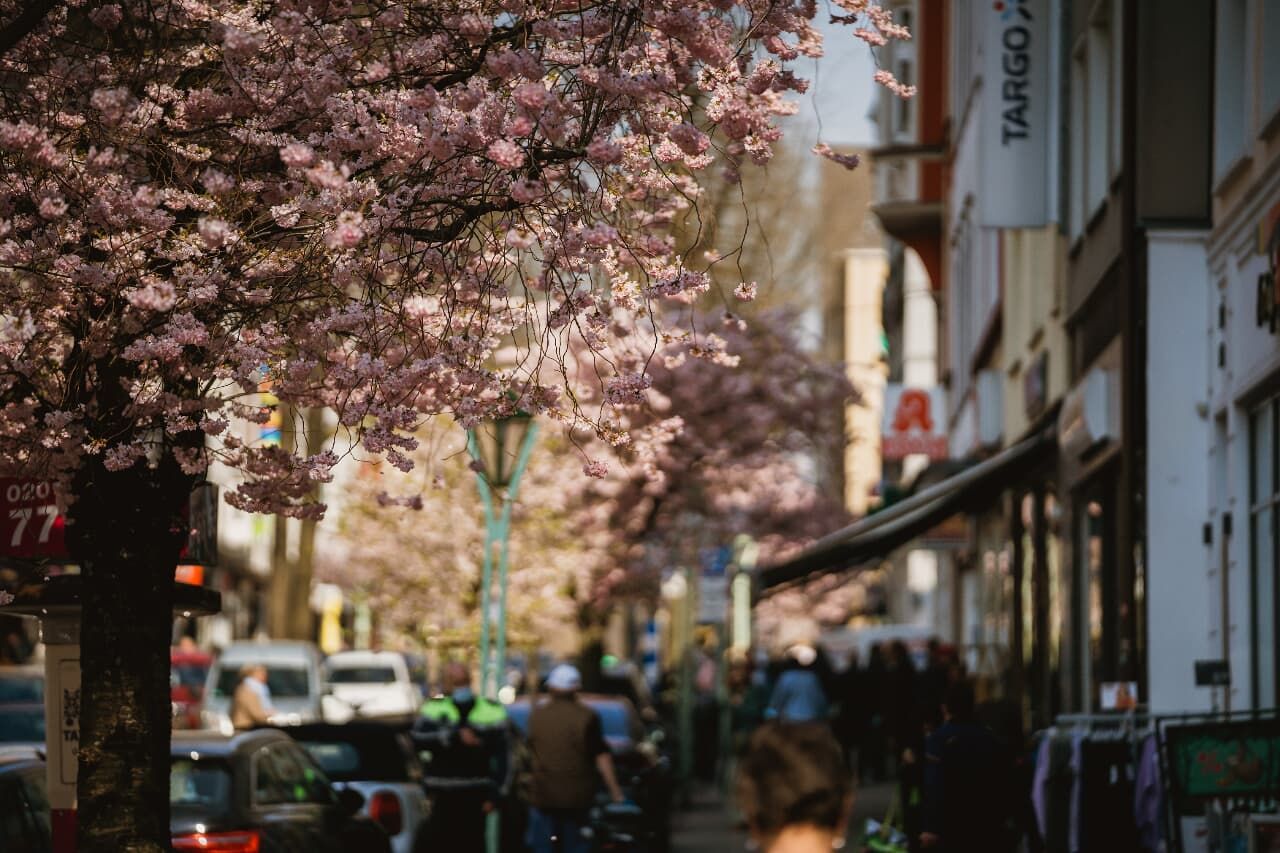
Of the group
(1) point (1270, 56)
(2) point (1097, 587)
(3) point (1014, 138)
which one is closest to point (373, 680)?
(2) point (1097, 587)

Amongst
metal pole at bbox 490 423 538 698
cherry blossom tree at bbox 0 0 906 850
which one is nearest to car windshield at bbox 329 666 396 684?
metal pole at bbox 490 423 538 698

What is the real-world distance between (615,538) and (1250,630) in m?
20.7

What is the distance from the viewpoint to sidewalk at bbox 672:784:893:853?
2425 centimetres

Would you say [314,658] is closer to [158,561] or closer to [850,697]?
[850,697]

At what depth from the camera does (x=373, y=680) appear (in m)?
40.4

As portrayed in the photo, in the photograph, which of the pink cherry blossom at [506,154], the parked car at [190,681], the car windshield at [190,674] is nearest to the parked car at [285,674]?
the parked car at [190,681]

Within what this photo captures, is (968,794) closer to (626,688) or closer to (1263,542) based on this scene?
(1263,542)

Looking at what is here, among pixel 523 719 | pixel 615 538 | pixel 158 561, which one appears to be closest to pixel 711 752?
pixel 615 538

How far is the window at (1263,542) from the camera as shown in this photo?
46.9ft

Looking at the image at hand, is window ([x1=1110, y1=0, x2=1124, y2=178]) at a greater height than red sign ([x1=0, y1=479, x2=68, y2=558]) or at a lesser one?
greater

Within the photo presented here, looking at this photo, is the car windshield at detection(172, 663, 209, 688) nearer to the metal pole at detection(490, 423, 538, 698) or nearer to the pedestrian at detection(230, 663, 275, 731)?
the pedestrian at detection(230, 663, 275, 731)

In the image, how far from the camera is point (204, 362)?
29.7ft

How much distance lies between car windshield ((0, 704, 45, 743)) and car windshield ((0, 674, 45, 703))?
579 cm

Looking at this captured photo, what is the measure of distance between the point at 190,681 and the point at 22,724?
19.5 m
